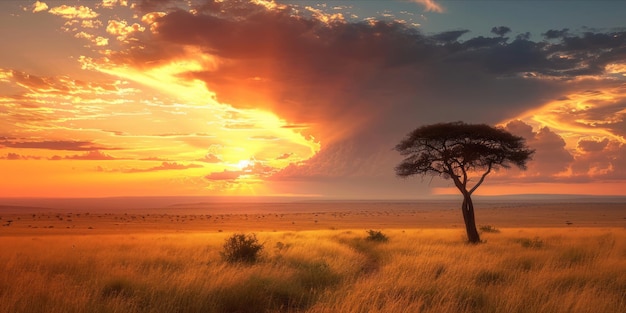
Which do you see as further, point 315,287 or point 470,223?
point 470,223

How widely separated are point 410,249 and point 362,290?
12.2 meters

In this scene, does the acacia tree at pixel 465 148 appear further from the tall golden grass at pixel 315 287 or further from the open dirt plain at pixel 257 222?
the open dirt plain at pixel 257 222

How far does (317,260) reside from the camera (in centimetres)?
1588

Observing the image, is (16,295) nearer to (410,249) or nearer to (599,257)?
(410,249)

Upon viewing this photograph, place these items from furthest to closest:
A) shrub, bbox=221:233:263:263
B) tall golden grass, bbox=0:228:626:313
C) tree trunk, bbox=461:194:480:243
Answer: tree trunk, bbox=461:194:480:243, shrub, bbox=221:233:263:263, tall golden grass, bbox=0:228:626:313

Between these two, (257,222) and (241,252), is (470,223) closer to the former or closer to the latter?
(241,252)

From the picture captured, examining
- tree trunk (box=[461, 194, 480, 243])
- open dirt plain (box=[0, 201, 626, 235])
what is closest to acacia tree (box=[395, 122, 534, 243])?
tree trunk (box=[461, 194, 480, 243])

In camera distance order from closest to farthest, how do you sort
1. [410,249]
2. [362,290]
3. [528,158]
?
1. [362,290]
2. [410,249]
3. [528,158]

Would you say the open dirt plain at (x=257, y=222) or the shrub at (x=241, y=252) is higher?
the shrub at (x=241, y=252)

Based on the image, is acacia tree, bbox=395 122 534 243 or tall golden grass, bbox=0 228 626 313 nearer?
tall golden grass, bbox=0 228 626 313

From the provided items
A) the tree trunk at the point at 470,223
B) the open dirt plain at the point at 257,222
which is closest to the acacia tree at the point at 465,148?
the tree trunk at the point at 470,223

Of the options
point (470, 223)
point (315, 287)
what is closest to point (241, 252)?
point (315, 287)

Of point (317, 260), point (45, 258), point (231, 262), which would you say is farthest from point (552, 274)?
point (45, 258)

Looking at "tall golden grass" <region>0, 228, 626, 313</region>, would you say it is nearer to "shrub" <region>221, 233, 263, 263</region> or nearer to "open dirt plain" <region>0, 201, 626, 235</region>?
"shrub" <region>221, 233, 263, 263</region>
